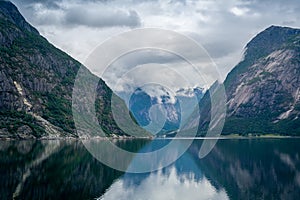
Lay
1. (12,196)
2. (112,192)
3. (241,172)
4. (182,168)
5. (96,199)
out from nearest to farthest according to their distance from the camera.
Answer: (12,196)
(96,199)
(112,192)
(241,172)
(182,168)

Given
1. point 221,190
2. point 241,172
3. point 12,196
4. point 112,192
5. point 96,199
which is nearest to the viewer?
point 12,196

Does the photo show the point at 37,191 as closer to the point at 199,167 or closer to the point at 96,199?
the point at 96,199

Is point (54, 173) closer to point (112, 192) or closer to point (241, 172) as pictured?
point (112, 192)

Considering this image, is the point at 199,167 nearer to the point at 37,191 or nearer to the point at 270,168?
the point at 270,168

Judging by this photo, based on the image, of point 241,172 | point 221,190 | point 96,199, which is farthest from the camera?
point 241,172

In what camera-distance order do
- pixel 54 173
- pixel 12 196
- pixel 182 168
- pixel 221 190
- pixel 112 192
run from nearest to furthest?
pixel 12 196 < pixel 112 192 < pixel 221 190 < pixel 54 173 < pixel 182 168

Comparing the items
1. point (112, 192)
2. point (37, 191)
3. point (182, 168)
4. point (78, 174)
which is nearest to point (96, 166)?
point (78, 174)

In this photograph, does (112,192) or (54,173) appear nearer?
(112,192)

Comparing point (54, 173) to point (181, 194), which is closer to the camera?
point (181, 194)

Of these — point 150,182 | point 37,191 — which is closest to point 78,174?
point 150,182
